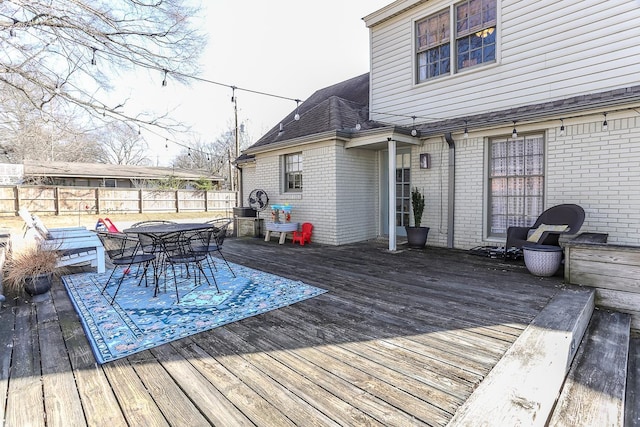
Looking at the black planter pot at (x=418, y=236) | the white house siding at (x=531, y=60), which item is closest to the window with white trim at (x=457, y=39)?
the white house siding at (x=531, y=60)

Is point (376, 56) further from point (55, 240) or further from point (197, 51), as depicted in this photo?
point (55, 240)

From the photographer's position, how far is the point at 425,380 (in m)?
2.15

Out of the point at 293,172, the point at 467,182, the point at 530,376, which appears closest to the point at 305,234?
the point at 293,172

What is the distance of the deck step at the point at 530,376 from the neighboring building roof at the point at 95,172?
2317 cm

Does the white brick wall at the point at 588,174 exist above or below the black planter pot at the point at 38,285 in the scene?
above

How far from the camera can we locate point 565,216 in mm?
5121

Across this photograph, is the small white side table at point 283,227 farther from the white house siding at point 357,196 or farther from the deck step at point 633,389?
the deck step at point 633,389

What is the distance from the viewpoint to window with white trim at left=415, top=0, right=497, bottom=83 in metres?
6.59

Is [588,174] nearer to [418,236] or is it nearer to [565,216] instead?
[565,216]

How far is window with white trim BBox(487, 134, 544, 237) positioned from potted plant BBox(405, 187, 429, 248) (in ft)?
4.22

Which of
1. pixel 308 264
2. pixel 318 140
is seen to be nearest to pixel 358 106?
pixel 318 140

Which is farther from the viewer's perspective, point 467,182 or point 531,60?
point 467,182

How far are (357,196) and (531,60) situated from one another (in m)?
4.30

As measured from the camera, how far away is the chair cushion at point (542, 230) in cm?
492
